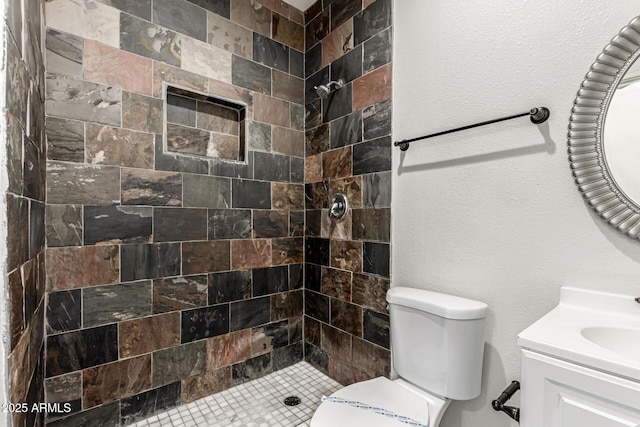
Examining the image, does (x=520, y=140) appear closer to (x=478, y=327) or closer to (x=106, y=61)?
(x=478, y=327)

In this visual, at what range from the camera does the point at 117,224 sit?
4.99 feet

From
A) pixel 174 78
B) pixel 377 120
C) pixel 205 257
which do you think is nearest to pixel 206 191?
pixel 205 257

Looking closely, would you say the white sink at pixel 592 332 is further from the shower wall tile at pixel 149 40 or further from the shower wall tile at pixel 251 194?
the shower wall tile at pixel 149 40

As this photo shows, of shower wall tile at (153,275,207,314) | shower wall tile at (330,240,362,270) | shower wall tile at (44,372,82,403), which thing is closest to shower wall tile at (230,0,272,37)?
shower wall tile at (330,240,362,270)

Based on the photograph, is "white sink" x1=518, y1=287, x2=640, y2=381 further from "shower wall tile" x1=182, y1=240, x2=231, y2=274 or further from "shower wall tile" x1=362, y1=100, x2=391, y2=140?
"shower wall tile" x1=182, y1=240, x2=231, y2=274

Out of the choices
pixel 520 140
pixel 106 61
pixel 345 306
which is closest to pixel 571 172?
pixel 520 140

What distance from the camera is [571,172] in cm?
106

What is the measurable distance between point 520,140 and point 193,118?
1709 mm

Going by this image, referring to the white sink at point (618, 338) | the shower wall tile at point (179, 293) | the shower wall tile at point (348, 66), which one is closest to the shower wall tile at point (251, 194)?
the shower wall tile at point (179, 293)

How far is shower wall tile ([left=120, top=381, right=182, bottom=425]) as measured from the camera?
1.55 m

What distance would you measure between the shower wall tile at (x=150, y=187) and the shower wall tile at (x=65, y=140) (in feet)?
0.65

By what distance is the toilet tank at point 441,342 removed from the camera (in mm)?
1193

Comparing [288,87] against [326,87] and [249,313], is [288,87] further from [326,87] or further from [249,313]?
[249,313]

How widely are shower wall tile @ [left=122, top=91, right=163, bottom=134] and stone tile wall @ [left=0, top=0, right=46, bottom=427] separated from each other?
1.05ft
